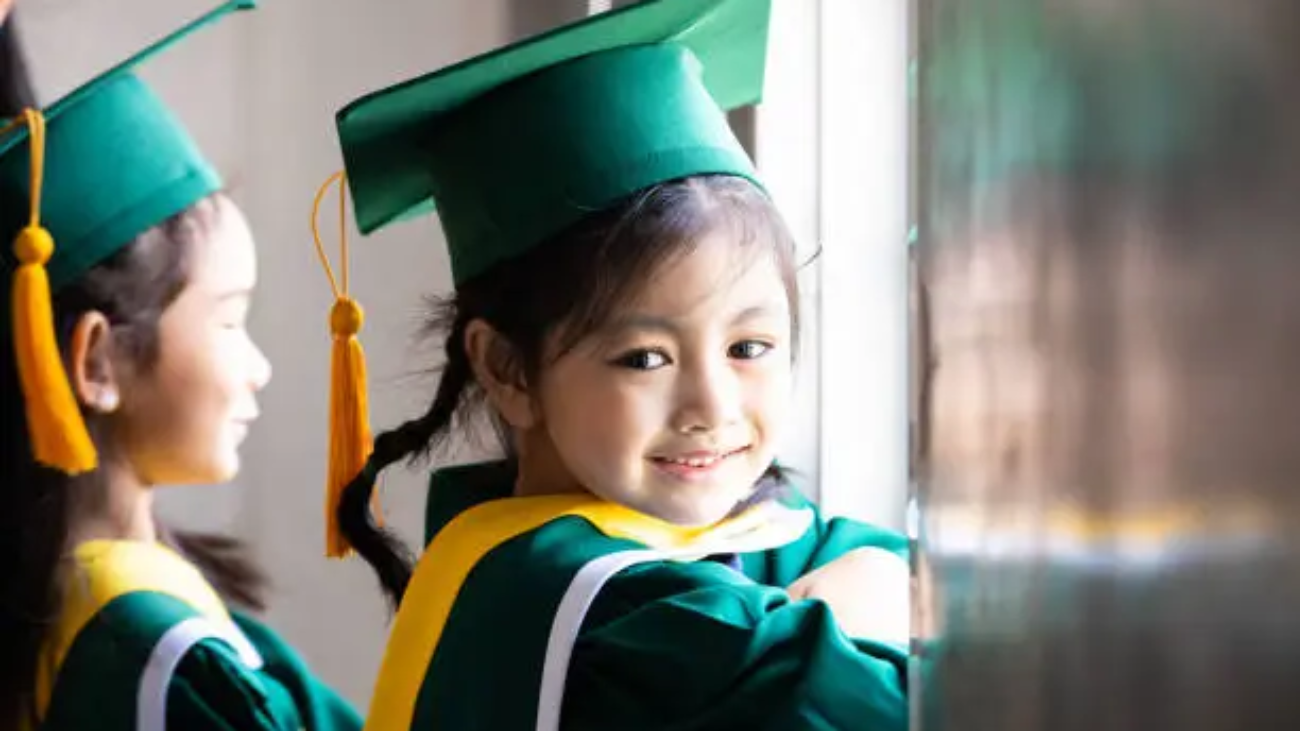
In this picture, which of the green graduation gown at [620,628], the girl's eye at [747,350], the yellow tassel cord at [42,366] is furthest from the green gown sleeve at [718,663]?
the yellow tassel cord at [42,366]

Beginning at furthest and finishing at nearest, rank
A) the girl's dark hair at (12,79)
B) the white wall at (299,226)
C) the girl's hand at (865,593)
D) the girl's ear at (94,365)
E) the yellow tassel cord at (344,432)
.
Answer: the white wall at (299,226) < the girl's dark hair at (12,79) < the girl's ear at (94,365) < the yellow tassel cord at (344,432) < the girl's hand at (865,593)

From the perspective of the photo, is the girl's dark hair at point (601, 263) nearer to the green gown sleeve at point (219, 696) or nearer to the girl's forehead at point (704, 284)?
the girl's forehead at point (704, 284)

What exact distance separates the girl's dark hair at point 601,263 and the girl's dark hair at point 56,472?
34 centimetres

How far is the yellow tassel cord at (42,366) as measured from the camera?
3.75 feet

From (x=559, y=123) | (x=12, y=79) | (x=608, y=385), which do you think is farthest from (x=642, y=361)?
(x=12, y=79)

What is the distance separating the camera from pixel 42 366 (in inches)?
45.1

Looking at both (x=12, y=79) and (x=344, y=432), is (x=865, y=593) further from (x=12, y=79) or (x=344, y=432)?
(x=12, y=79)

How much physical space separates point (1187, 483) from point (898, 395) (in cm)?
97

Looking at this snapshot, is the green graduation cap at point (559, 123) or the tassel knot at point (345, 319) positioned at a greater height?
the green graduation cap at point (559, 123)

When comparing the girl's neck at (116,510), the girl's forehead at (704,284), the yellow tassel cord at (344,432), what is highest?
the girl's forehead at (704,284)

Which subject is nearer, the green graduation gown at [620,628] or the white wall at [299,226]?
the green graduation gown at [620,628]

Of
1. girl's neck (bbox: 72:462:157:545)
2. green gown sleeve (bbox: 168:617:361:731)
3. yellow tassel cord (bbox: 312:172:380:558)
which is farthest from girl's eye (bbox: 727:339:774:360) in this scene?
girl's neck (bbox: 72:462:157:545)

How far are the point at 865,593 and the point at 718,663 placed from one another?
5.0 inches

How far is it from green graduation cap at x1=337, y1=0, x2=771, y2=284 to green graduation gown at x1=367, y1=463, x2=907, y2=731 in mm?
146
